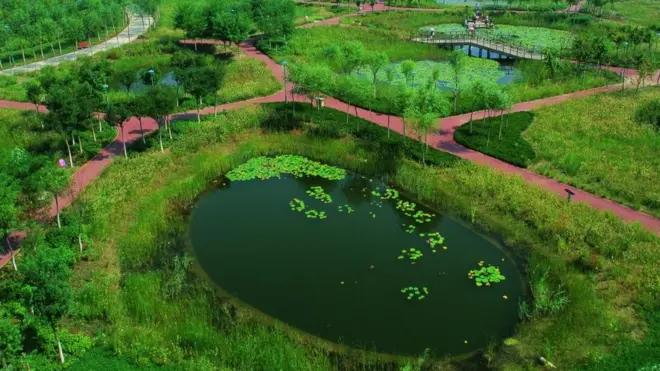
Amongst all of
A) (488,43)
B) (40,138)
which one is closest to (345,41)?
(488,43)

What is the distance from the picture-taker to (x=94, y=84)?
28.9 meters

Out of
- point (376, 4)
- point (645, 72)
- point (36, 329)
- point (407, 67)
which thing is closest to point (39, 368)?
point (36, 329)

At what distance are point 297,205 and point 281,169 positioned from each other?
3300 millimetres

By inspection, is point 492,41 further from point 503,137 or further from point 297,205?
point 297,205

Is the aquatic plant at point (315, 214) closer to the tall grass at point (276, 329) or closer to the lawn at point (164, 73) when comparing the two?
the tall grass at point (276, 329)

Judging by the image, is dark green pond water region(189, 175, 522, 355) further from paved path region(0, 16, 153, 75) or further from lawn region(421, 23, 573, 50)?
lawn region(421, 23, 573, 50)

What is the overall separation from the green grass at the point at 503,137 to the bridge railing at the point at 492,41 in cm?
1488

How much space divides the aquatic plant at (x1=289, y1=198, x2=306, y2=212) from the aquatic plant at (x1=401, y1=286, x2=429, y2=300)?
6.12 m

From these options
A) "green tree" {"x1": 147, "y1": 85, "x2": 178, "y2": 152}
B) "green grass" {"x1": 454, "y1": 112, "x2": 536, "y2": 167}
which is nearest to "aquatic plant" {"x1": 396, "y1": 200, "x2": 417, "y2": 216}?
"green grass" {"x1": 454, "y1": 112, "x2": 536, "y2": 167}

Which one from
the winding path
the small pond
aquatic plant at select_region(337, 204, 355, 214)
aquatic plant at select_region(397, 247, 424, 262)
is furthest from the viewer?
the small pond

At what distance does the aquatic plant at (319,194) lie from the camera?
21891mm

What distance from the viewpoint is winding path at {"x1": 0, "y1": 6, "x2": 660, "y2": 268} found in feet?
64.6

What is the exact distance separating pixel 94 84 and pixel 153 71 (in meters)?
3.21

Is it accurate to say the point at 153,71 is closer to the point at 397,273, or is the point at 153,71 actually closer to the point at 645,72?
the point at 397,273
